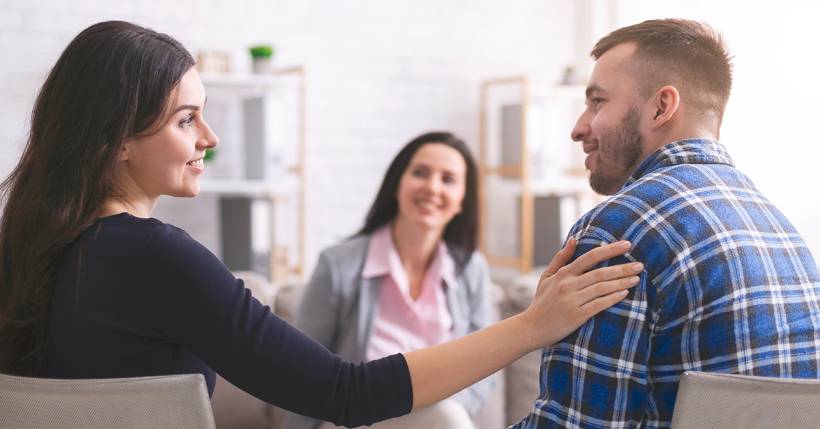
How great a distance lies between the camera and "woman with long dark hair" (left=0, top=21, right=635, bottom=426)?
1.35 meters

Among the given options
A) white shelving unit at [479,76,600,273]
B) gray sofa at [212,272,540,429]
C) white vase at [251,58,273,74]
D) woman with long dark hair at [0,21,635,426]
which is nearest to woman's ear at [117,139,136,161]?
woman with long dark hair at [0,21,635,426]

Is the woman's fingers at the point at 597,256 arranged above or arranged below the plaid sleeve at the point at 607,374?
above

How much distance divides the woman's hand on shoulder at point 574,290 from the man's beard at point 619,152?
0.75 ft

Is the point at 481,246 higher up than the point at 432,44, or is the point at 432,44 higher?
the point at 432,44

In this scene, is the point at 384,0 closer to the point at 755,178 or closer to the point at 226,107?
the point at 226,107

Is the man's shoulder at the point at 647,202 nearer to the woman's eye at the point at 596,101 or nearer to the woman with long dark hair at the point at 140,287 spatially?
the woman with long dark hair at the point at 140,287

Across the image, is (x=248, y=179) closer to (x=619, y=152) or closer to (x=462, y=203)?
(x=462, y=203)

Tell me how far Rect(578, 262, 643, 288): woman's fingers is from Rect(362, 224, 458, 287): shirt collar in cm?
146

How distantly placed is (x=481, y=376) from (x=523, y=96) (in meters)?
2.87

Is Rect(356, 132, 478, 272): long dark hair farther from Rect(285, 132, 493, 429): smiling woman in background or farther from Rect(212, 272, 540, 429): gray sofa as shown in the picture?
Rect(212, 272, 540, 429): gray sofa

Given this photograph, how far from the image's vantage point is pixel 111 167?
142cm

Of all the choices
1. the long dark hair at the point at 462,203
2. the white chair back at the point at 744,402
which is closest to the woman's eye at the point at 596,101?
the white chair back at the point at 744,402

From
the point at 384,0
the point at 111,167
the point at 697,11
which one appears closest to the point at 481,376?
the point at 111,167

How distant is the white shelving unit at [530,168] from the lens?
429 cm
